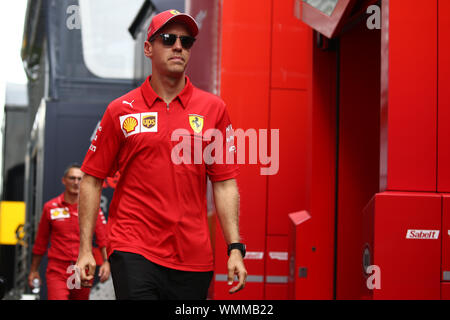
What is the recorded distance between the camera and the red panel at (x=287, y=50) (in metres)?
7.06

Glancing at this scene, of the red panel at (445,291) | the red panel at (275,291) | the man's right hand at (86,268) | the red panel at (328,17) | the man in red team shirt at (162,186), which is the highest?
the red panel at (328,17)

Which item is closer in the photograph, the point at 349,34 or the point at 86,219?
the point at 86,219

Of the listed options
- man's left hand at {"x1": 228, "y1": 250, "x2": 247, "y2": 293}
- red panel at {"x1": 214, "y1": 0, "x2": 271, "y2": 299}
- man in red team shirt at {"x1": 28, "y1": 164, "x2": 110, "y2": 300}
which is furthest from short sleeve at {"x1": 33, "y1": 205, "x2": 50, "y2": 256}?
man's left hand at {"x1": 228, "y1": 250, "x2": 247, "y2": 293}

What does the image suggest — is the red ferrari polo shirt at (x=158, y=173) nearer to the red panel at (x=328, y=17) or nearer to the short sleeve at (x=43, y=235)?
the red panel at (x=328, y=17)

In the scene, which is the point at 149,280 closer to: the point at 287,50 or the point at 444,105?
the point at 444,105

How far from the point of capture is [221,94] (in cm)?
690

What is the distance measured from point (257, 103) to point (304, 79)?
50 cm

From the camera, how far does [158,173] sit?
11.9 ft

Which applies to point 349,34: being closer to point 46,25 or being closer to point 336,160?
point 336,160

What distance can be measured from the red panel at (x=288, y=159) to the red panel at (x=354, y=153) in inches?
36.4

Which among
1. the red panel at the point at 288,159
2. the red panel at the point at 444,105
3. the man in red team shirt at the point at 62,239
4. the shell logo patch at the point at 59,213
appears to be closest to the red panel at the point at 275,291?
the red panel at the point at 288,159

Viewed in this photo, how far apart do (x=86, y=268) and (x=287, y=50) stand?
13.0 ft

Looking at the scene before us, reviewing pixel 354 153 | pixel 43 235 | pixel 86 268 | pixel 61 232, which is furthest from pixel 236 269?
pixel 43 235
